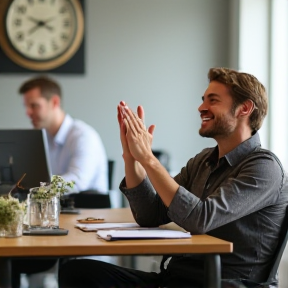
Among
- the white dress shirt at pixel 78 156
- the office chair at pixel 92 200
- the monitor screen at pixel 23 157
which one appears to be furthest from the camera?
the white dress shirt at pixel 78 156

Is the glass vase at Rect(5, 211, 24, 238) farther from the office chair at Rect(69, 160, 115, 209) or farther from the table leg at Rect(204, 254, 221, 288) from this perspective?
the office chair at Rect(69, 160, 115, 209)

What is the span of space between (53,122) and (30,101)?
23 centimetres

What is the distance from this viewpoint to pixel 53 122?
4652 mm

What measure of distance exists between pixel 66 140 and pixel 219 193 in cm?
244

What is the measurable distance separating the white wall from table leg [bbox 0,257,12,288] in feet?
11.9

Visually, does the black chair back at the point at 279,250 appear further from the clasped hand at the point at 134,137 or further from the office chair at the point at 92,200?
the office chair at the point at 92,200

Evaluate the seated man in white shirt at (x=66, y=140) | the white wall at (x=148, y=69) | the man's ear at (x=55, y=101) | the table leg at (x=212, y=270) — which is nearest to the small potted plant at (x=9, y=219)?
the table leg at (x=212, y=270)

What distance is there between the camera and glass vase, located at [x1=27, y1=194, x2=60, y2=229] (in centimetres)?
229

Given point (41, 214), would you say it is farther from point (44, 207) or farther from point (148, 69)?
point (148, 69)

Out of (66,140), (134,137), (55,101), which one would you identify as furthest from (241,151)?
(55,101)

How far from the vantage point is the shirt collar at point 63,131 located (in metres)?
4.58

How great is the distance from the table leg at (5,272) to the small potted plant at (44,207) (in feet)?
1.14

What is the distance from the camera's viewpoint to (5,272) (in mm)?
1942

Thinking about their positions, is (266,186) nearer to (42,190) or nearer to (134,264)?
(42,190)
